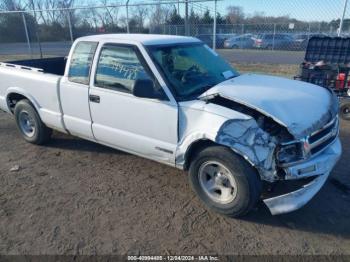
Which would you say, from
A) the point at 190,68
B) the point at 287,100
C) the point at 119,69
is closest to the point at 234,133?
the point at 287,100

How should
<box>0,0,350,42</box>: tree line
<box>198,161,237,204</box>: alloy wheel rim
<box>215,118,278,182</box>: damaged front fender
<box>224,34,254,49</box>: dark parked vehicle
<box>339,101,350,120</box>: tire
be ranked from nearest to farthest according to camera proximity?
<box>215,118,278,182</box>: damaged front fender
<box>198,161,237,204</box>: alloy wheel rim
<box>339,101,350,120</box>: tire
<box>0,0,350,42</box>: tree line
<box>224,34,254,49</box>: dark parked vehicle

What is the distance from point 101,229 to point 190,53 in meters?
2.44

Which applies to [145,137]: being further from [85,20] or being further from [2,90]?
[85,20]

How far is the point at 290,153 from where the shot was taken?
3057 mm

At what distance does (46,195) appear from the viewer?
3.94 meters

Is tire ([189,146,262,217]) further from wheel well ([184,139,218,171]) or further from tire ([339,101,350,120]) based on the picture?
tire ([339,101,350,120])

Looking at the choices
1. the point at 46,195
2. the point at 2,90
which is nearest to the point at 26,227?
the point at 46,195

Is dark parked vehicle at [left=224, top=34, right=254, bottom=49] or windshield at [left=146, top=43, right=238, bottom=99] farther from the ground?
windshield at [left=146, top=43, right=238, bottom=99]

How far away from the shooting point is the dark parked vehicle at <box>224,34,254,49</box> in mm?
20269

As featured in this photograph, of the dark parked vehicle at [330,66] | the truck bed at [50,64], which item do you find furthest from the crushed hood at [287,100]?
the truck bed at [50,64]

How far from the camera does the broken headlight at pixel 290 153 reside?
2980 mm

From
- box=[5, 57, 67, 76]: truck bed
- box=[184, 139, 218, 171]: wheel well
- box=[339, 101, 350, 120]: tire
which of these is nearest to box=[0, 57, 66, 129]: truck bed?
box=[5, 57, 67, 76]: truck bed

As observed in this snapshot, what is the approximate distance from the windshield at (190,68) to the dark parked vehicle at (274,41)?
54.1 feet

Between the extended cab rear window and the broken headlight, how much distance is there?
8.65ft
